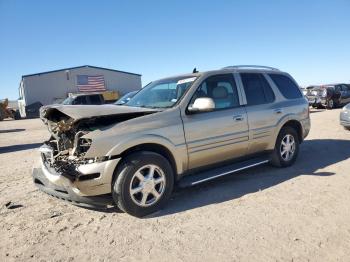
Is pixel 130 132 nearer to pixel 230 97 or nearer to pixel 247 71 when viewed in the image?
pixel 230 97

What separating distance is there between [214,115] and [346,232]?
2330 mm

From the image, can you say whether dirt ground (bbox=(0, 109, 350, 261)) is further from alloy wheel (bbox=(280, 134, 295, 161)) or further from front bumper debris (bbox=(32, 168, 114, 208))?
alloy wheel (bbox=(280, 134, 295, 161))

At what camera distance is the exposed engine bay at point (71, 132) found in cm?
418

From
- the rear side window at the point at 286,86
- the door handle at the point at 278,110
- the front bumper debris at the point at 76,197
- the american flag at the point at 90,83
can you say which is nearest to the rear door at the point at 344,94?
the rear side window at the point at 286,86

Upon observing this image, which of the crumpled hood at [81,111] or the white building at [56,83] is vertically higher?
the white building at [56,83]

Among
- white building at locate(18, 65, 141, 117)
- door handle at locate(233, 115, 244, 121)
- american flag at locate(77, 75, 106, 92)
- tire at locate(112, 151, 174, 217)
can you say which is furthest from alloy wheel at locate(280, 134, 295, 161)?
american flag at locate(77, 75, 106, 92)

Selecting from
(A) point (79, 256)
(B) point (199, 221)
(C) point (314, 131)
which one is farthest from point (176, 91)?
(C) point (314, 131)

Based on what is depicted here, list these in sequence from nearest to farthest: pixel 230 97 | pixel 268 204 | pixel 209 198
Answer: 1. pixel 268 204
2. pixel 209 198
3. pixel 230 97

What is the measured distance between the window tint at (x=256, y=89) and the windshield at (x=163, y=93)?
1095mm

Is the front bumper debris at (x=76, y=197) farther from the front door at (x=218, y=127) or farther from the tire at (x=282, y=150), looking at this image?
the tire at (x=282, y=150)

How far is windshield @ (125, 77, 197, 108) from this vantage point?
16.8 ft

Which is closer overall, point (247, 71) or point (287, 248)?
point (287, 248)

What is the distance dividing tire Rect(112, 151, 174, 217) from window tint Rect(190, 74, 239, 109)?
122cm

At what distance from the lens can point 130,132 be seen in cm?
429
